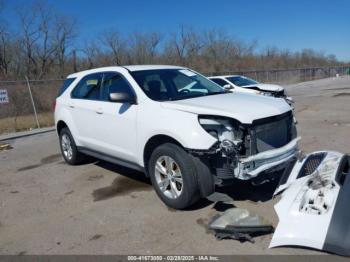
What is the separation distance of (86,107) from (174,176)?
2.37 metres

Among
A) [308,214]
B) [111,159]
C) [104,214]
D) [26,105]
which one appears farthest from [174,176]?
[26,105]

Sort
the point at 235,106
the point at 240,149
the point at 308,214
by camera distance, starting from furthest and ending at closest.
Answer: the point at 235,106
the point at 240,149
the point at 308,214

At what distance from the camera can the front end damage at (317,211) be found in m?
3.10

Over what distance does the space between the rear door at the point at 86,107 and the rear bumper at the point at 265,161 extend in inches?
108

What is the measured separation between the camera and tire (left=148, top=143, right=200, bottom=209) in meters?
4.12

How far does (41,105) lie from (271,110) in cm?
1652

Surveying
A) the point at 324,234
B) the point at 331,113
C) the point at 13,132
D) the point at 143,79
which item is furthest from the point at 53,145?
the point at 331,113

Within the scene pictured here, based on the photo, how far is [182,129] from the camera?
4.14m

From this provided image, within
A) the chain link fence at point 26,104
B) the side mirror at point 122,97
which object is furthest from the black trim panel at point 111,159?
the chain link fence at point 26,104

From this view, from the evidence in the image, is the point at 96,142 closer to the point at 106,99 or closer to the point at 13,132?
the point at 106,99

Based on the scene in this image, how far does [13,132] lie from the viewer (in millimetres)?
13445

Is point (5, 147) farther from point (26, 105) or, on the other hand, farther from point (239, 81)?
Result: point (239, 81)

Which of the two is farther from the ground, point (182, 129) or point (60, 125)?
point (182, 129)

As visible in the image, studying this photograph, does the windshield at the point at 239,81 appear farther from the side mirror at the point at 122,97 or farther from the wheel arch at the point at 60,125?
the side mirror at the point at 122,97
